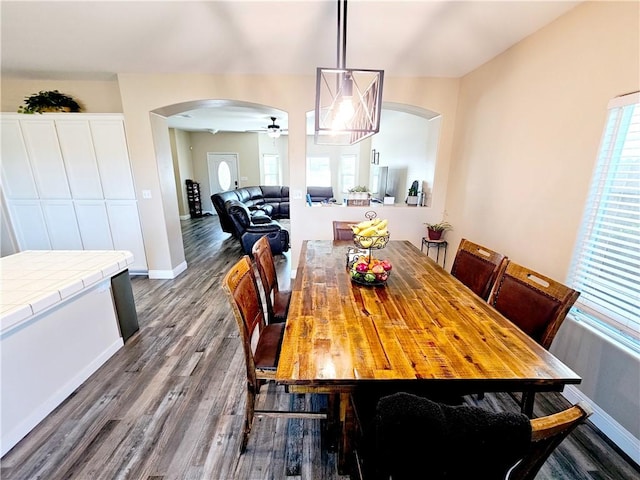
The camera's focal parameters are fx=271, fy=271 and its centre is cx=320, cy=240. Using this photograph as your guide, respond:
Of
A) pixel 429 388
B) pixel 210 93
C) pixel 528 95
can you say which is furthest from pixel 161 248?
pixel 528 95

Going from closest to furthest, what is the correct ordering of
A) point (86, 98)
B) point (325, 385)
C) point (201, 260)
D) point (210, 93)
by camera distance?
point (325, 385) → point (210, 93) → point (86, 98) → point (201, 260)

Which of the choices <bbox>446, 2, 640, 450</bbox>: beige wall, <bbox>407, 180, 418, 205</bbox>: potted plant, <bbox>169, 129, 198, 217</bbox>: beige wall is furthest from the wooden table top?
<bbox>169, 129, 198, 217</bbox>: beige wall

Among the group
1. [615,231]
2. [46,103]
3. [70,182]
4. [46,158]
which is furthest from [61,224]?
[615,231]

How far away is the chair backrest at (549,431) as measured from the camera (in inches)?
24.2

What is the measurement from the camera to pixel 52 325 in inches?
68.9

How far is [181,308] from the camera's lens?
3051 millimetres

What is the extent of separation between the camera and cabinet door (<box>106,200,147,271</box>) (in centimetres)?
364

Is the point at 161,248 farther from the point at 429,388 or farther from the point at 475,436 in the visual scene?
the point at 475,436

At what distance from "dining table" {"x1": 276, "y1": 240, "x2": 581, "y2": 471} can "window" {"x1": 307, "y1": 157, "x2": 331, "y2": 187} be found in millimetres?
8021

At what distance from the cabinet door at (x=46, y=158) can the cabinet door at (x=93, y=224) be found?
248 millimetres

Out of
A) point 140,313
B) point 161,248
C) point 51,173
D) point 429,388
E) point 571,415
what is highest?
point 51,173

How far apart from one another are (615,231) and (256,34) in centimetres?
301

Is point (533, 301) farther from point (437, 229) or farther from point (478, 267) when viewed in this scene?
point (437, 229)

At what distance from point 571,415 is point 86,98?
524cm
